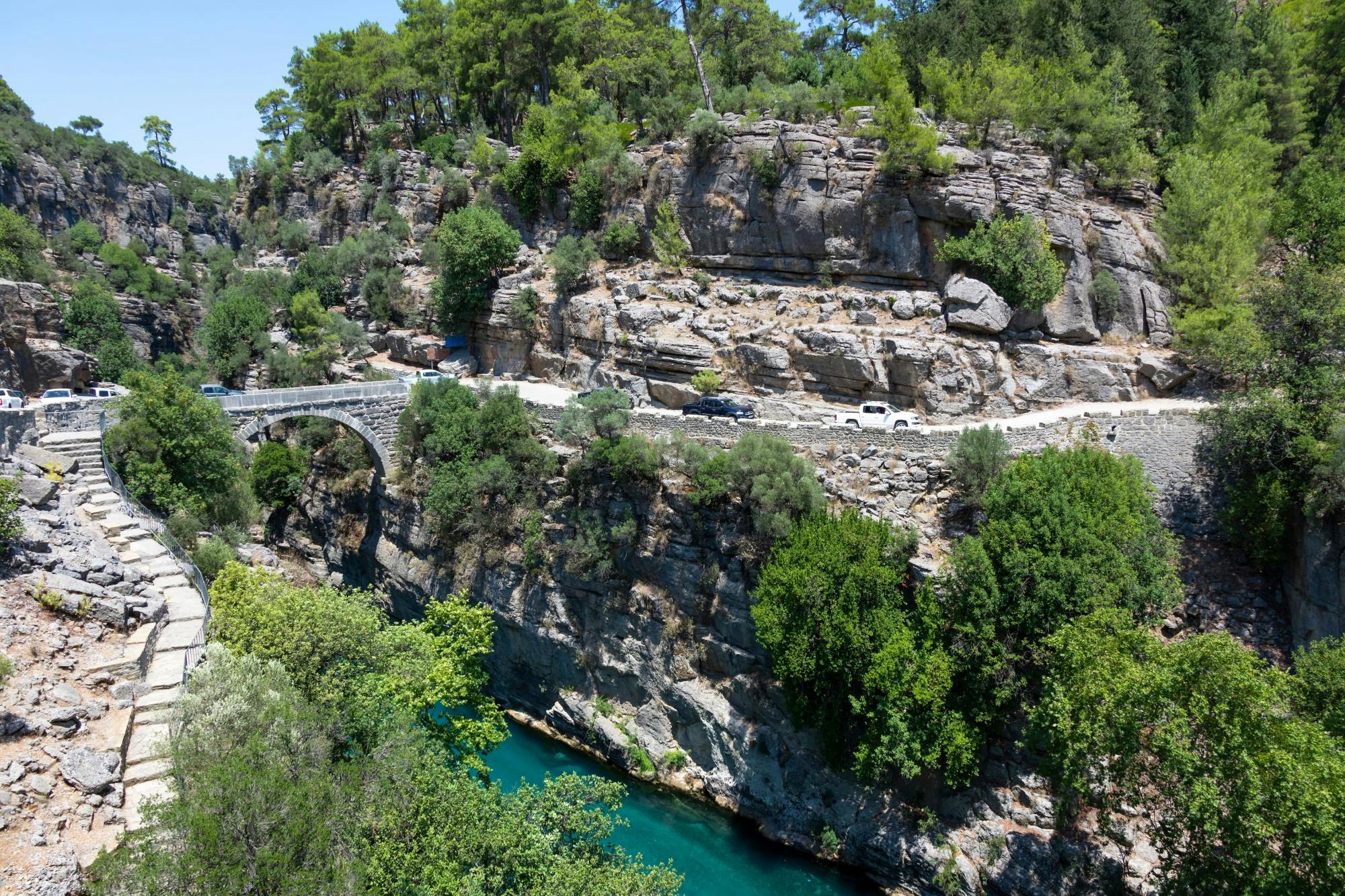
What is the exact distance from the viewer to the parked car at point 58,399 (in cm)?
2391

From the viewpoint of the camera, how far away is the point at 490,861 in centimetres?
1482

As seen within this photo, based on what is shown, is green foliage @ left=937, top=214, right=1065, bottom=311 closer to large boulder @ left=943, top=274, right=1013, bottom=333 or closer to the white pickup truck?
large boulder @ left=943, top=274, right=1013, bottom=333

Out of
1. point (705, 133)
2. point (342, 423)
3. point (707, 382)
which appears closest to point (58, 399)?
point (342, 423)

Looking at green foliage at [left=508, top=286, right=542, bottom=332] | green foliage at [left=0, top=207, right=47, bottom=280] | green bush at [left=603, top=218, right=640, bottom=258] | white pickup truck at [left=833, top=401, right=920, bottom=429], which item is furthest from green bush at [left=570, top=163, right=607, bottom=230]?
green foliage at [left=0, top=207, right=47, bottom=280]

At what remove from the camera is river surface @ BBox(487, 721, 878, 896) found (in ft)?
68.2

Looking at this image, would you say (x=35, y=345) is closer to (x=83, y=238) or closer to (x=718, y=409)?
(x=83, y=238)

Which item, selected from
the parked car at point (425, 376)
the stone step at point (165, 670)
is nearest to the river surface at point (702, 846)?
the stone step at point (165, 670)

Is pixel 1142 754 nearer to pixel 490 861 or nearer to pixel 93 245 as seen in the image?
pixel 490 861

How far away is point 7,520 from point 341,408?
16.7 m

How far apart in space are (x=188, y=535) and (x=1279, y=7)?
5185 cm

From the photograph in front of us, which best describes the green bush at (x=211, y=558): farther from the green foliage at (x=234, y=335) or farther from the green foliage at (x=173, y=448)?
the green foliage at (x=234, y=335)

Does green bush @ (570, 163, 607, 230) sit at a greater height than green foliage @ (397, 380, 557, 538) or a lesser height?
greater

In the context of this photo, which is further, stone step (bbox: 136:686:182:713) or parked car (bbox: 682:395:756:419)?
parked car (bbox: 682:395:756:419)

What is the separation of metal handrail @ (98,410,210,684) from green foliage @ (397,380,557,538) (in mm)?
9112
